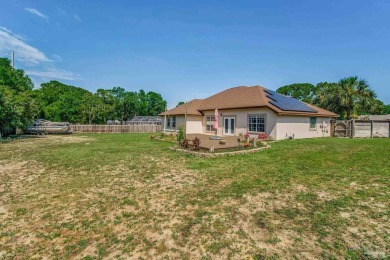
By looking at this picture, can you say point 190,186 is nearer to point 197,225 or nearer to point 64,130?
point 197,225

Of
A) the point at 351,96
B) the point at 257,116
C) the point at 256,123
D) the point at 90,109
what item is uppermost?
the point at 351,96

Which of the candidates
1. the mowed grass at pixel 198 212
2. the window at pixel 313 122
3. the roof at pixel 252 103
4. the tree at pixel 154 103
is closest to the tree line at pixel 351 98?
the roof at pixel 252 103

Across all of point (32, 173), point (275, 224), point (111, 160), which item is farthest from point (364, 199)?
point (32, 173)

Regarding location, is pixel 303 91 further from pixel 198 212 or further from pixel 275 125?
pixel 198 212

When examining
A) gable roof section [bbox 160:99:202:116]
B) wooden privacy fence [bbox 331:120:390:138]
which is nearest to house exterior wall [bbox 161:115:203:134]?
gable roof section [bbox 160:99:202:116]

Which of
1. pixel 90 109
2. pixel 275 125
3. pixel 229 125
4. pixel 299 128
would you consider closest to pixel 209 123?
pixel 229 125

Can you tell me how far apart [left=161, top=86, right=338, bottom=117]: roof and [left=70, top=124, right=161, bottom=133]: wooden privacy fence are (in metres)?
10.3

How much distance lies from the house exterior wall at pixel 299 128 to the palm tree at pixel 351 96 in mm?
7394

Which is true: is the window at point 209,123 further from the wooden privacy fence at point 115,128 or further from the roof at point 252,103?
the wooden privacy fence at point 115,128

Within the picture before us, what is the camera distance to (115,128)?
34.3 m

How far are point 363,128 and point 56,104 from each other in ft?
178

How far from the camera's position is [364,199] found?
538cm

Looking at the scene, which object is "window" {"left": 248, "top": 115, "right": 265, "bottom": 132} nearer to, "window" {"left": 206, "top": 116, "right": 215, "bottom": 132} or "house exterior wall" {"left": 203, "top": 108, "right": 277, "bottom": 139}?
"house exterior wall" {"left": 203, "top": 108, "right": 277, "bottom": 139}

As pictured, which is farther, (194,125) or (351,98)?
(351,98)
